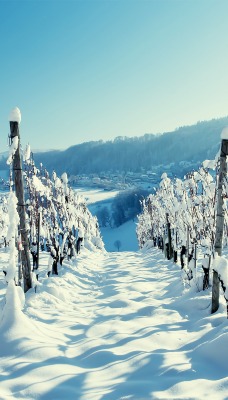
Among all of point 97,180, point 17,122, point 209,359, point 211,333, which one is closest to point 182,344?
point 211,333

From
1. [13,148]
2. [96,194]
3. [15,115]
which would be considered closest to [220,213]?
[13,148]

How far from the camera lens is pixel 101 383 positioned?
11.9ft

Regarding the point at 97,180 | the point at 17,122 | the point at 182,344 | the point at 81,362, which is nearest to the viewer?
the point at 81,362

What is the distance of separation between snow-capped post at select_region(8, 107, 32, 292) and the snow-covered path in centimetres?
62

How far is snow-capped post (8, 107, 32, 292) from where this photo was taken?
686cm

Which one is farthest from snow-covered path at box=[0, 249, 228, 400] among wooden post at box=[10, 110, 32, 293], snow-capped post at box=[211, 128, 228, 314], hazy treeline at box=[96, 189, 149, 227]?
hazy treeline at box=[96, 189, 149, 227]

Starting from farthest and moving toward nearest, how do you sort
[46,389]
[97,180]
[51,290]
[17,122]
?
[97,180] < [51,290] < [17,122] < [46,389]

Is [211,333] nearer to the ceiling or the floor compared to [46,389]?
nearer to the floor

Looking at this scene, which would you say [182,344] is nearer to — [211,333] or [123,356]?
[211,333]

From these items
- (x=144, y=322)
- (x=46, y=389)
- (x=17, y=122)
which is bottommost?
(x=144, y=322)

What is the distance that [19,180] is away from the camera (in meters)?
7.07

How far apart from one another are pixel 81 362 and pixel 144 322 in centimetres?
237

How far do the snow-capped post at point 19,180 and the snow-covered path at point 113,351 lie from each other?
0.62 metres

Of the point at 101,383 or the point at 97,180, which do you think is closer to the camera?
the point at 101,383
